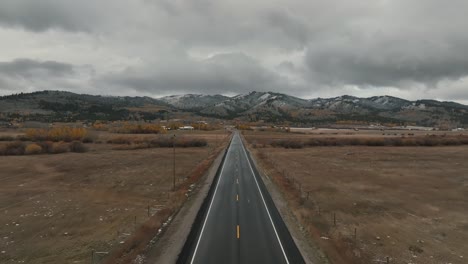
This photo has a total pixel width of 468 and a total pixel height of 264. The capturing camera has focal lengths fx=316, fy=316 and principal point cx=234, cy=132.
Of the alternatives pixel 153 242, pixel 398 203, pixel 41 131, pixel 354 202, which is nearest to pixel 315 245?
pixel 153 242

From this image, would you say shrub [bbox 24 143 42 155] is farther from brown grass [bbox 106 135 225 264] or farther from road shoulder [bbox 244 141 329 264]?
road shoulder [bbox 244 141 329 264]

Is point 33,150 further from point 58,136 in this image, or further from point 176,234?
point 176,234

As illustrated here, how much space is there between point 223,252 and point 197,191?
20.1 meters

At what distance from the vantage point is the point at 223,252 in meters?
20.9

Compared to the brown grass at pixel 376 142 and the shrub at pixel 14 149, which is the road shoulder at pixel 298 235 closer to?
the brown grass at pixel 376 142

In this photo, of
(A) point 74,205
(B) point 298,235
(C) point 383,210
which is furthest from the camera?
(A) point 74,205

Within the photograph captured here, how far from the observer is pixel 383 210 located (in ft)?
110

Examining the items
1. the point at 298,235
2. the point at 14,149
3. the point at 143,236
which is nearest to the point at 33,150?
the point at 14,149

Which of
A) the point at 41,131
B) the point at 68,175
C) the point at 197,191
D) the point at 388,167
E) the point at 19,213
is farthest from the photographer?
the point at 41,131

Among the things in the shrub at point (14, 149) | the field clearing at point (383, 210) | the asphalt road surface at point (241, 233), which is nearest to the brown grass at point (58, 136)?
the shrub at point (14, 149)

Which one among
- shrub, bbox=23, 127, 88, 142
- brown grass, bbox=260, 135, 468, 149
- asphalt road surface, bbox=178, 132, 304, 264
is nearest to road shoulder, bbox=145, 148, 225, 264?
asphalt road surface, bbox=178, 132, 304, 264

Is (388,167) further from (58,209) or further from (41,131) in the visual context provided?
(41,131)

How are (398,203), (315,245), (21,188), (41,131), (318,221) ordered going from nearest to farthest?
(315,245), (318,221), (398,203), (21,188), (41,131)

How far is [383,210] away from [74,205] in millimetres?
33801
